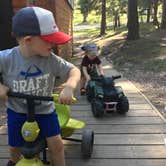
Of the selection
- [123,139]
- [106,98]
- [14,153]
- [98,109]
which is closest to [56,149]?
[14,153]

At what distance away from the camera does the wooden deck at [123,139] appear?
4.58 meters

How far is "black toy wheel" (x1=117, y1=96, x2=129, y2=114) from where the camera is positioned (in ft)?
21.3

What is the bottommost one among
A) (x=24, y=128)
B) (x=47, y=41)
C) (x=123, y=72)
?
(x=123, y=72)

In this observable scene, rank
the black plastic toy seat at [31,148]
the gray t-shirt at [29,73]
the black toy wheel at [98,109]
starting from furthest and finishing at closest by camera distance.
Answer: the black toy wheel at [98,109], the gray t-shirt at [29,73], the black plastic toy seat at [31,148]

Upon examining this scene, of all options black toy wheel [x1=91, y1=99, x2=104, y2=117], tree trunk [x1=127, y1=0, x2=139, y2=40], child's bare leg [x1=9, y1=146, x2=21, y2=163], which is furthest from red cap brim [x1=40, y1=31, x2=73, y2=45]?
tree trunk [x1=127, y1=0, x2=139, y2=40]

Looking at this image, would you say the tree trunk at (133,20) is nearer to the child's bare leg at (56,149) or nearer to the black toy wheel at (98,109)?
the black toy wheel at (98,109)

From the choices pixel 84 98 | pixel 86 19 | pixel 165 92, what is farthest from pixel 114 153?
pixel 86 19

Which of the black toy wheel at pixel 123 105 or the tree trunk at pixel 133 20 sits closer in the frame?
the black toy wheel at pixel 123 105

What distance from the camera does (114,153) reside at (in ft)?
15.7

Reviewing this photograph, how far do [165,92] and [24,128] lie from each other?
629 centimetres

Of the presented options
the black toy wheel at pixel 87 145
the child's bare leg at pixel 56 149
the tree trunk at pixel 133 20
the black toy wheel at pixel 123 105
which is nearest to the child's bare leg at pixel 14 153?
the child's bare leg at pixel 56 149

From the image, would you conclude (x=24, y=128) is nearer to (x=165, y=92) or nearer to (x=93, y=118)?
(x=93, y=118)

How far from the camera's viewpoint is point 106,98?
6.66 meters

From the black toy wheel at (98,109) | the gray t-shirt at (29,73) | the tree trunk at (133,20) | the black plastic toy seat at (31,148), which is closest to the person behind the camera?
the black plastic toy seat at (31,148)
